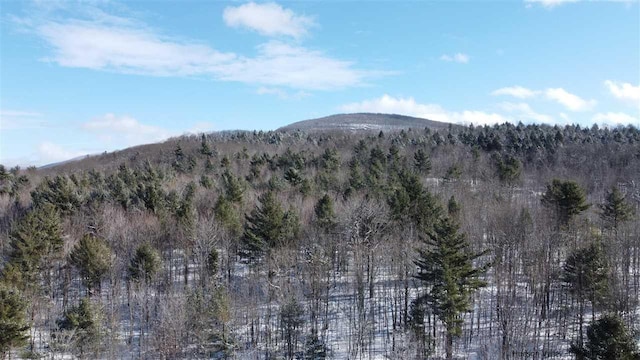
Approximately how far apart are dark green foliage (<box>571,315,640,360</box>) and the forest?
67 millimetres

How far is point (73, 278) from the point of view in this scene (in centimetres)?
4494

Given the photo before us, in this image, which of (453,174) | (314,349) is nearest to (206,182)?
(453,174)

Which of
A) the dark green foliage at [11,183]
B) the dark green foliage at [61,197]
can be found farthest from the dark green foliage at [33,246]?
the dark green foliage at [11,183]

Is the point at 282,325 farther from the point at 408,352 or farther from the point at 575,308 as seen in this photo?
the point at 575,308

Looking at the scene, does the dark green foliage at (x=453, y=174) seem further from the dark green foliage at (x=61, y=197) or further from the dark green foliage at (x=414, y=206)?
the dark green foliage at (x=61, y=197)

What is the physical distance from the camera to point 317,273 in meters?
37.3

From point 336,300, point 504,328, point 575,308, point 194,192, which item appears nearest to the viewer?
point 504,328

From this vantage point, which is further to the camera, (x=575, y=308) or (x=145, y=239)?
(x=145, y=239)

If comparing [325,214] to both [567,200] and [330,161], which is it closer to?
[567,200]

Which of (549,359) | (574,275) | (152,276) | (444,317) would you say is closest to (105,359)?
(152,276)

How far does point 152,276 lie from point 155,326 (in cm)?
469

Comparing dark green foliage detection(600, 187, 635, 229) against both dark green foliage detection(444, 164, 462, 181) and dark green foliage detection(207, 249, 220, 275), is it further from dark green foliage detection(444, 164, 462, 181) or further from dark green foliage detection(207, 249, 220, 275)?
dark green foliage detection(207, 249, 220, 275)

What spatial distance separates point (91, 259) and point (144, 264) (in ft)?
12.5

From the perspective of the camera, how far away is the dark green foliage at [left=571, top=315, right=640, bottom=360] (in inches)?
863
